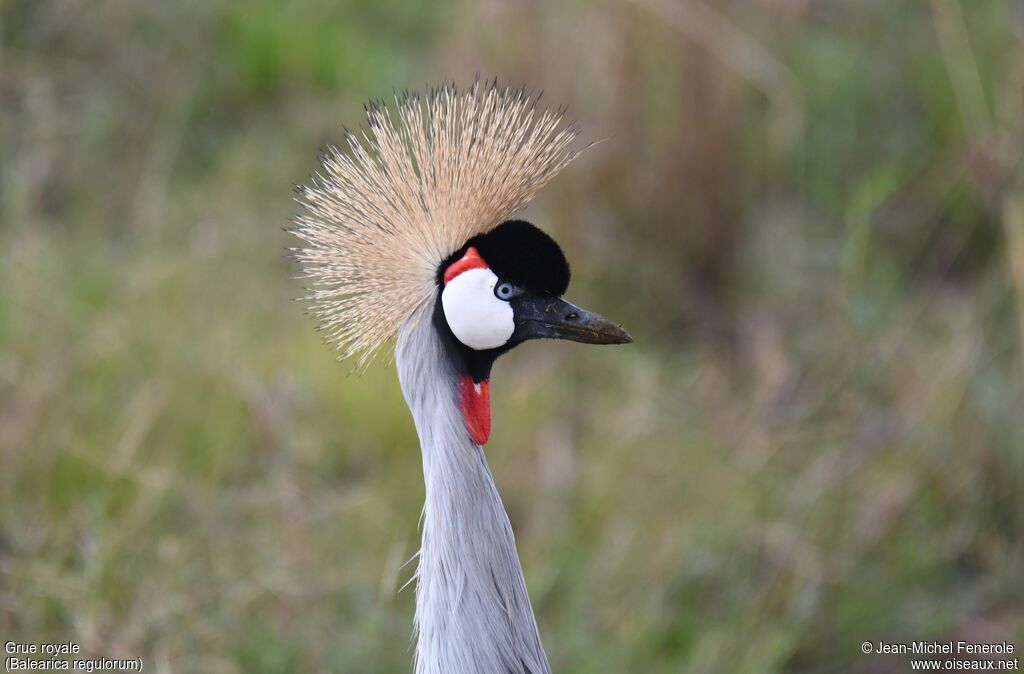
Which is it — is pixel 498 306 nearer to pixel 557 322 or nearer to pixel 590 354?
pixel 557 322

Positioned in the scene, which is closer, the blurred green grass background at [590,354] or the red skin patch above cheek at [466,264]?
the red skin patch above cheek at [466,264]

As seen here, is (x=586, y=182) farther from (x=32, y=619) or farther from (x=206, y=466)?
(x=32, y=619)

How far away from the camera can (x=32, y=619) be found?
1797 millimetres

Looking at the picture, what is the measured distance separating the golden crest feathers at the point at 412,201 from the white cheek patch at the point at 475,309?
0.06 metres

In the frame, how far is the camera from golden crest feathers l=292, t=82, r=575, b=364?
136 centimetres

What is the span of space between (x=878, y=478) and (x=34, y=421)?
63.6 inches

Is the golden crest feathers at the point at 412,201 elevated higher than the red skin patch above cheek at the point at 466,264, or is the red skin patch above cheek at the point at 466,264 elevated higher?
the golden crest feathers at the point at 412,201

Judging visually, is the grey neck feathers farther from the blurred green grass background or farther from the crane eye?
the blurred green grass background

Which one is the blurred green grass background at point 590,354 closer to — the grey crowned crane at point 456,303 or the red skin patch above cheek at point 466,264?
the grey crowned crane at point 456,303

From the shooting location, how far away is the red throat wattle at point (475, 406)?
1.35 meters

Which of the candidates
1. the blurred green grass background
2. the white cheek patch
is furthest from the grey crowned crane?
the blurred green grass background

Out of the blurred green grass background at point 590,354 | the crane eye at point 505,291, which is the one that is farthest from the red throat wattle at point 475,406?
the blurred green grass background at point 590,354

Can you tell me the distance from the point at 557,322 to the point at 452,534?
27cm

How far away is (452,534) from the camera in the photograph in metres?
1.33
